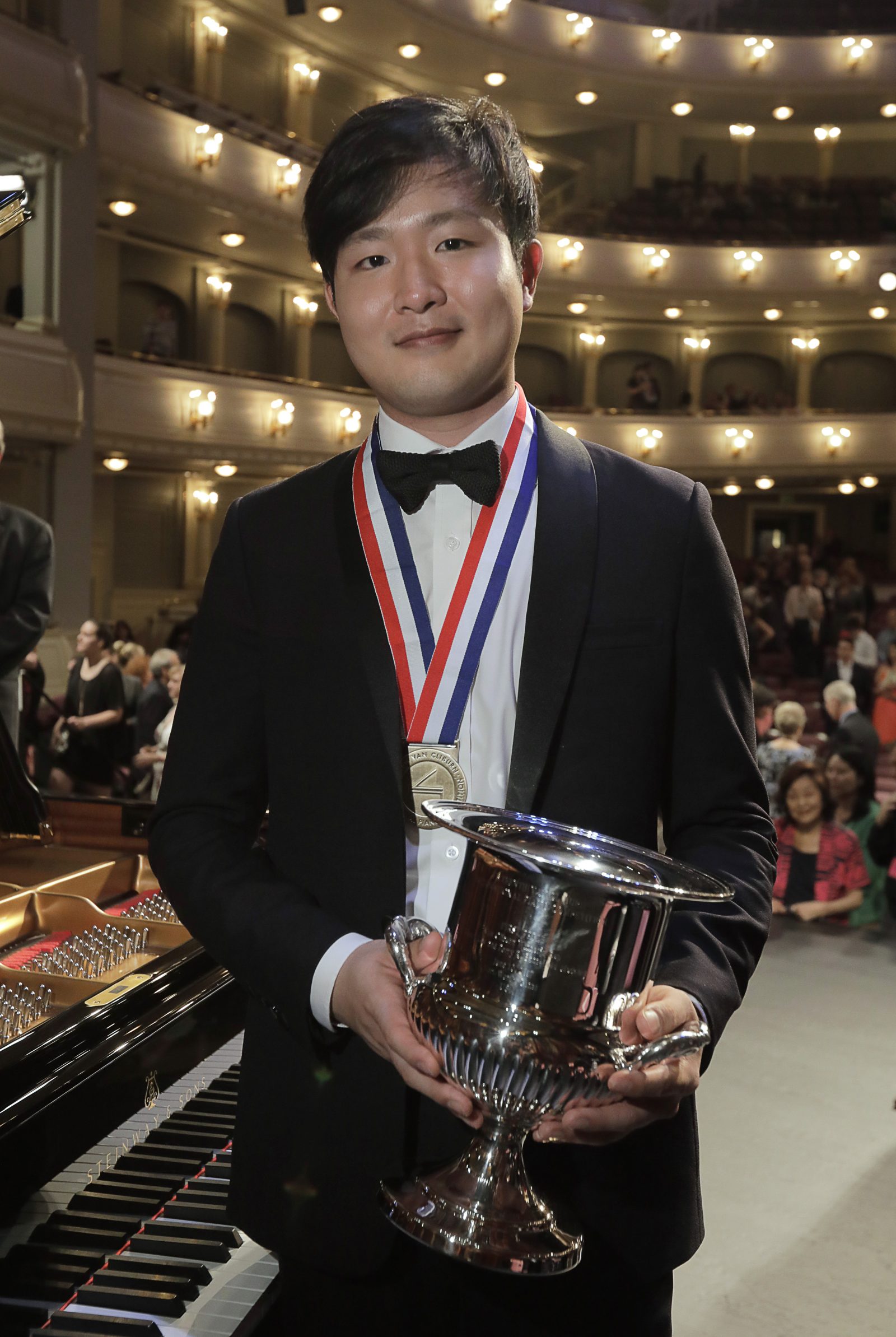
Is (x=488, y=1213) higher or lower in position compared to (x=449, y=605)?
lower

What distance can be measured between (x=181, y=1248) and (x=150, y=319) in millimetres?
16647

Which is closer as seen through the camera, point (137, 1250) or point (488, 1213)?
point (488, 1213)

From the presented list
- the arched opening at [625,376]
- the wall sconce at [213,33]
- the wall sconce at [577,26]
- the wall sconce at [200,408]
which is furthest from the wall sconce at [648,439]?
the wall sconce at [213,33]

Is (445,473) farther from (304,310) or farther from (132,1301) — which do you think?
(304,310)

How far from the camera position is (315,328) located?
21047 mm

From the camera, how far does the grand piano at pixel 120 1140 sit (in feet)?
5.36

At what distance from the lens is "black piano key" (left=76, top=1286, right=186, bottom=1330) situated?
160 cm

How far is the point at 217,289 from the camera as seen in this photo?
18500mm

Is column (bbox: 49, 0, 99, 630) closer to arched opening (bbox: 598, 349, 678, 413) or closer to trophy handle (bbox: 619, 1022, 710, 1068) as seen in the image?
arched opening (bbox: 598, 349, 678, 413)

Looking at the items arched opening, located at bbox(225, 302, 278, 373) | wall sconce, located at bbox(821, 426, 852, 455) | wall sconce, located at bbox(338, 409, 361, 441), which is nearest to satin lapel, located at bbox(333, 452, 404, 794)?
wall sconce, located at bbox(338, 409, 361, 441)

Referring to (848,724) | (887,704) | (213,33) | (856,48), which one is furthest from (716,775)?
(856,48)

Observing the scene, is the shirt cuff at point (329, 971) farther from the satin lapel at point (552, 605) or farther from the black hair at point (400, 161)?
the black hair at point (400, 161)

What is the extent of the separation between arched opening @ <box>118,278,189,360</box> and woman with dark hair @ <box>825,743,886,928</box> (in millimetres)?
12312

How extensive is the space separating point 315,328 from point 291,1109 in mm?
20702
